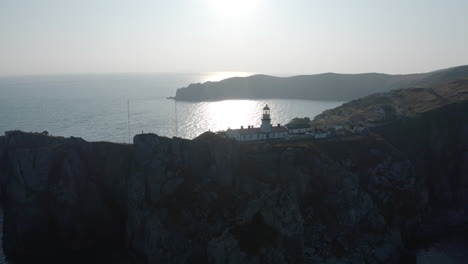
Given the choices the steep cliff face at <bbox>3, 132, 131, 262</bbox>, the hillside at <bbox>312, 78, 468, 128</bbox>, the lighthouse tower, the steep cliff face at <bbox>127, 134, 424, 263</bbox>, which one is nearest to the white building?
the lighthouse tower

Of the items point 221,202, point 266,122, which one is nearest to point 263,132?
point 266,122

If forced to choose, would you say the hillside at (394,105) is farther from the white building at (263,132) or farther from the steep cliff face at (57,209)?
the steep cliff face at (57,209)

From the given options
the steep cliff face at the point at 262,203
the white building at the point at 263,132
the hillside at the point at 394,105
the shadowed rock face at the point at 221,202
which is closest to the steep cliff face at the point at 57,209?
the shadowed rock face at the point at 221,202

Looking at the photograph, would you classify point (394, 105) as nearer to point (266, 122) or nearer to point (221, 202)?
point (266, 122)

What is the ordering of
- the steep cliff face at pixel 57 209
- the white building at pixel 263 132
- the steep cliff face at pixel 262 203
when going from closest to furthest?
the steep cliff face at pixel 262 203, the steep cliff face at pixel 57 209, the white building at pixel 263 132

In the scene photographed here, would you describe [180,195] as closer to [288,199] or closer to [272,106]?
[288,199]

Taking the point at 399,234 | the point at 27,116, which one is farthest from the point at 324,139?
the point at 27,116
